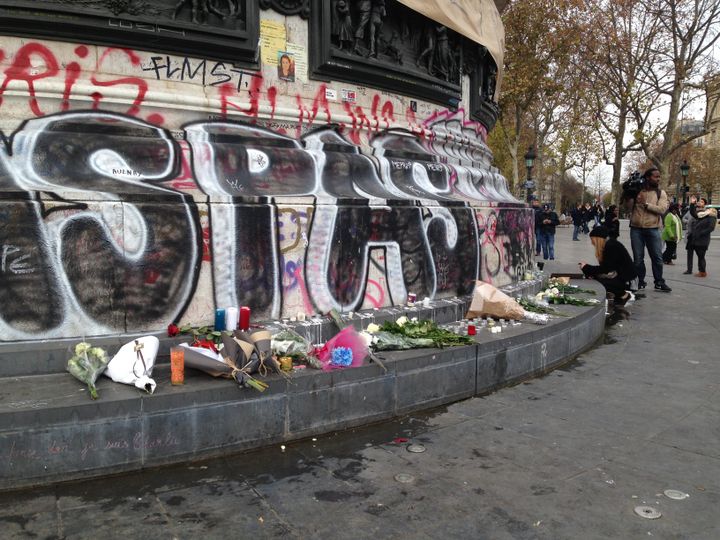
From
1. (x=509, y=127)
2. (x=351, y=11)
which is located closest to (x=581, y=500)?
(x=351, y=11)

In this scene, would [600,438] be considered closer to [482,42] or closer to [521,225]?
[521,225]

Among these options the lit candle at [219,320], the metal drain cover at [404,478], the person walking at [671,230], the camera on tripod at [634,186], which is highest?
the camera on tripod at [634,186]

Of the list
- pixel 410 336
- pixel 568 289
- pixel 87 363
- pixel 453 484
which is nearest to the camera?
pixel 453 484

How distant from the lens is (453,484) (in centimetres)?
339

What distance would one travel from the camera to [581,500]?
3213 millimetres

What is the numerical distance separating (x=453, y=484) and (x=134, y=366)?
207 centimetres

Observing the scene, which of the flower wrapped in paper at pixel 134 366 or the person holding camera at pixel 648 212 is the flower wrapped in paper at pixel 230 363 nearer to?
the flower wrapped in paper at pixel 134 366

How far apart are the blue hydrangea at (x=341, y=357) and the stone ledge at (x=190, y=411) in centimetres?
9

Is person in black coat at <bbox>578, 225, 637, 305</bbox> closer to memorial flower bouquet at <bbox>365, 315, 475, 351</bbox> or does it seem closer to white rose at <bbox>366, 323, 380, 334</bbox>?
memorial flower bouquet at <bbox>365, 315, 475, 351</bbox>

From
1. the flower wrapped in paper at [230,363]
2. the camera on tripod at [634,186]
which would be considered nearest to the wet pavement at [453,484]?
the flower wrapped in paper at [230,363]

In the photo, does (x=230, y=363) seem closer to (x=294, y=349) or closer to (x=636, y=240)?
(x=294, y=349)

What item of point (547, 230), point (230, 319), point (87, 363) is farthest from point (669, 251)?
point (87, 363)

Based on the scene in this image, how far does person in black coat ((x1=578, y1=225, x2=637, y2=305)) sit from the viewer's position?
392 inches

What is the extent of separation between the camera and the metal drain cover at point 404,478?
135 inches
